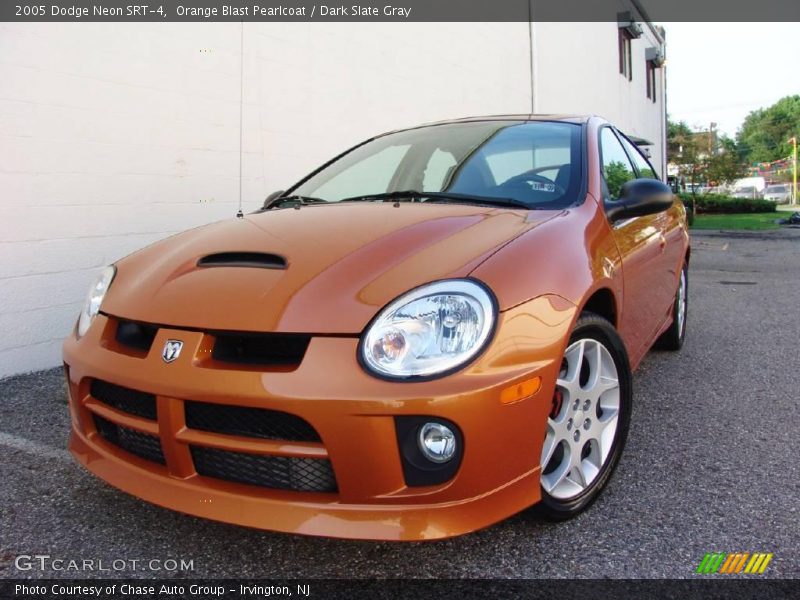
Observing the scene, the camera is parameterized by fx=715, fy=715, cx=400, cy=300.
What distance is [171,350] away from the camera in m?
1.98

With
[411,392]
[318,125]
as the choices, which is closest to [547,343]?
[411,392]

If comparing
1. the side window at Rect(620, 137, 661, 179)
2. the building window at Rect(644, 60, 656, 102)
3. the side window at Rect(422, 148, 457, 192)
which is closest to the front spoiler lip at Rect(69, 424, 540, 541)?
the side window at Rect(422, 148, 457, 192)

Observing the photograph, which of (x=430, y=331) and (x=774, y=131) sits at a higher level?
(x=774, y=131)

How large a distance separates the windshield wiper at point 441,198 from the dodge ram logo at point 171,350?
1191mm

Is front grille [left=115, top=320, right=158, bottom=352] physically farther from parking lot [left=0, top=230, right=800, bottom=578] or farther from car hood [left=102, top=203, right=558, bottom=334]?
parking lot [left=0, top=230, right=800, bottom=578]

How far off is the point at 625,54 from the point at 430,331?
1923cm

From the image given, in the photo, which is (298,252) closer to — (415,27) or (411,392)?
Result: (411,392)

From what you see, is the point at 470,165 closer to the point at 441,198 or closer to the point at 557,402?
the point at 441,198

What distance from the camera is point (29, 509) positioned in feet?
8.09

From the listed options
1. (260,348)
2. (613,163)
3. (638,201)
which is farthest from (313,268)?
(613,163)

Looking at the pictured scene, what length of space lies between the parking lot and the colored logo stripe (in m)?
0.03

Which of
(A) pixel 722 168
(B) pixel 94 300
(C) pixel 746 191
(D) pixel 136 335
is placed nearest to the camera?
(D) pixel 136 335

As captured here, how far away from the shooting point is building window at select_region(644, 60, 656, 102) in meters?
22.6

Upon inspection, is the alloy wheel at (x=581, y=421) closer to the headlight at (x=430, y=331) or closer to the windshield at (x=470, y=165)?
the headlight at (x=430, y=331)
